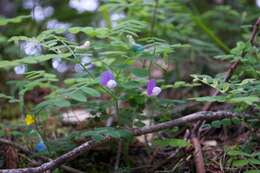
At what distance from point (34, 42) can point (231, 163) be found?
2.77 ft

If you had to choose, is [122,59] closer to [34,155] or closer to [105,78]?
[105,78]

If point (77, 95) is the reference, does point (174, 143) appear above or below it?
below

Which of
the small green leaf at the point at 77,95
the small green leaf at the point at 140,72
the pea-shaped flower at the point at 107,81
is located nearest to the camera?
the small green leaf at the point at 77,95

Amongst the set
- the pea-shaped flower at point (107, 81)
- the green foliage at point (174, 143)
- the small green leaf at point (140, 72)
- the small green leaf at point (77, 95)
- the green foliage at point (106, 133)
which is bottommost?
the green foliage at point (174, 143)


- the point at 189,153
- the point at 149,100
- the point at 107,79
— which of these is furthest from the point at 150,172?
the point at 107,79

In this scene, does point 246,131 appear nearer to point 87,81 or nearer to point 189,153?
point 189,153

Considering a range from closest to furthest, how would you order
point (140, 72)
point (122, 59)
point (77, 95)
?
point (77, 95) < point (140, 72) < point (122, 59)

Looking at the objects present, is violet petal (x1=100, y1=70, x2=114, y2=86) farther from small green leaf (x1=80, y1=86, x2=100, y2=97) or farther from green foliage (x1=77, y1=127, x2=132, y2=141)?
green foliage (x1=77, y1=127, x2=132, y2=141)

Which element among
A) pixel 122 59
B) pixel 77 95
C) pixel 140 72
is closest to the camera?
pixel 77 95

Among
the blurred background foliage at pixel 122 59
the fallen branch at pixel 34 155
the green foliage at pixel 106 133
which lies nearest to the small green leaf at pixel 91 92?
the blurred background foliage at pixel 122 59

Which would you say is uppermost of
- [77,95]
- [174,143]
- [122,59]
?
[122,59]

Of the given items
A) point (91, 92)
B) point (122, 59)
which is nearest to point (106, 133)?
point (91, 92)

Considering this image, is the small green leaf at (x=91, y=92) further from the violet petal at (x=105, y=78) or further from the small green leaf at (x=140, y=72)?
the small green leaf at (x=140, y=72)

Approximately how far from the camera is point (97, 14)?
366cm
